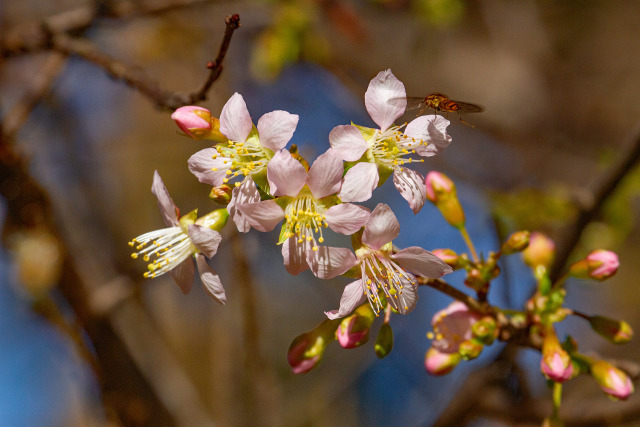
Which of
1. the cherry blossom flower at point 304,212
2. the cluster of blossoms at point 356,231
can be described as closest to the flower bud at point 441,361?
the cluster of blossoms at point 356,231

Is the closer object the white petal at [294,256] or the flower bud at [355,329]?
the white petal at [294,256]

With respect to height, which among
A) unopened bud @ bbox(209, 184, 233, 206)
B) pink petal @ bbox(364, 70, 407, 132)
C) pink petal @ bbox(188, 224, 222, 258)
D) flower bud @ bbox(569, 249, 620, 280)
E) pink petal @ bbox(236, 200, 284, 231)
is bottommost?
flower bud @ bbox(569, 249, 620, 280)

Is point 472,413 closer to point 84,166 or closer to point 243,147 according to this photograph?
point 243,147

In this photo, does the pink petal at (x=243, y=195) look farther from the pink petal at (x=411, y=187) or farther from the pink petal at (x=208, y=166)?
the pink petal at (x=411, y=187)

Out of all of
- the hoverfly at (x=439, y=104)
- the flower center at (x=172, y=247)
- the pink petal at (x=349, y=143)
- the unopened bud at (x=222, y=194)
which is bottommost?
the flower center at (x=172, y=247)

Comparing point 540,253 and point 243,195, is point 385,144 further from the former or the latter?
point 540,253

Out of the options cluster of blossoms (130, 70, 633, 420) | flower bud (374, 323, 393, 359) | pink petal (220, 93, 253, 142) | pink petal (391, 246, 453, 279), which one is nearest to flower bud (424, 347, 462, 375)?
cluster of blossoms (130, 70, 633, 420)

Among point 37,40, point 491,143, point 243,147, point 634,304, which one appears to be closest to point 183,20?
point 37,40

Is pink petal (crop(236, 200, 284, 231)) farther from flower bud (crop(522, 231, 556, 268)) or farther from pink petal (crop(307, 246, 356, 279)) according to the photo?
flower bud (crop(522, 231, 556, 268))
